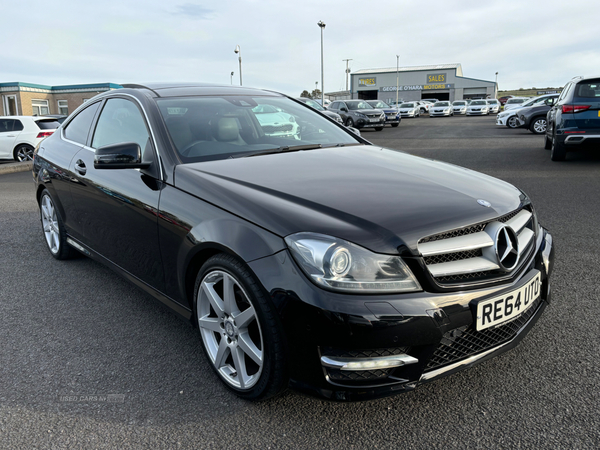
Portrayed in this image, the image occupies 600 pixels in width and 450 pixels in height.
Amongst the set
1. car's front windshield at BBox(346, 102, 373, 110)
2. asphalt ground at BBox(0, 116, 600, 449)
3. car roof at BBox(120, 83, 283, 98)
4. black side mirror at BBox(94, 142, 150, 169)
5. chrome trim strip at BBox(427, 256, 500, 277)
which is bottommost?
asphalt ground at BBox(0, 116, 600, 449)

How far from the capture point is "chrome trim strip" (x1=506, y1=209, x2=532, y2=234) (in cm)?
242

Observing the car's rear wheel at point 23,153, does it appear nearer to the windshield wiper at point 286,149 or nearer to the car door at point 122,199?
the car door at point 122,199

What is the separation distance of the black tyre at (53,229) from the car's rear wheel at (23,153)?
11.1 m

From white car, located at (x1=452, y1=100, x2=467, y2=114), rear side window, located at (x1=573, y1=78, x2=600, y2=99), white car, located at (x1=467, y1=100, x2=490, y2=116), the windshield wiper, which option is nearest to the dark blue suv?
rear side window, located at (x1=573, y1=78, x2=600, y2=99)

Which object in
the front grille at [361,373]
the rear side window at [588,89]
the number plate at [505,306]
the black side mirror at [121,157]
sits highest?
the rear side window at [588,89]

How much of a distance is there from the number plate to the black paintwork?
0.06 metres

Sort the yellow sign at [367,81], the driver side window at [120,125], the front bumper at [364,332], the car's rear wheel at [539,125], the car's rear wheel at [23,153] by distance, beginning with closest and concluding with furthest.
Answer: the front bumper at [364,332]
the driver side window at [120,125]
the car's rear wheel at [23,153]
the car's rear wheel at [539,125]
the yellow sign at [367,81]

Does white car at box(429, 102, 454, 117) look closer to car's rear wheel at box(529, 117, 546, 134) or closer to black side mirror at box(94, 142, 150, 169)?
car's rear wheel at box(529, 117, 546, 134)

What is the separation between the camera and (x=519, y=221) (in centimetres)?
252

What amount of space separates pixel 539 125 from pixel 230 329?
61.3ft

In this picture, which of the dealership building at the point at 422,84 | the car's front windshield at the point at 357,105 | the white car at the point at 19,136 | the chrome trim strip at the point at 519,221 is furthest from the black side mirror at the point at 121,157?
the dealership building at the point at 422,84

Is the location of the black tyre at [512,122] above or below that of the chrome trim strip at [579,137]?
above

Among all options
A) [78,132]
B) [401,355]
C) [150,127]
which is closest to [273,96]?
[150,127]

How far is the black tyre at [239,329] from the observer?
82.7 inches
